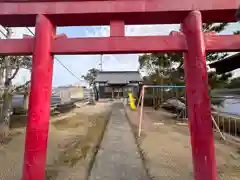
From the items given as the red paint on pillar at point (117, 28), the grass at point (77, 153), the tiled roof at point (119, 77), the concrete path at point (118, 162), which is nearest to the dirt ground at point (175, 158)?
the concrete path at point (118, 162)

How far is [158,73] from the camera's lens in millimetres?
17750

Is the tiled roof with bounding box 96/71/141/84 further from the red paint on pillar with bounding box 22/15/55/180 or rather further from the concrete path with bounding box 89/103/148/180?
the red paint on pillar with bounding box 22/15/55/180

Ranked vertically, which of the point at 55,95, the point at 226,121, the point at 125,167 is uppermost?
the point at 55,95

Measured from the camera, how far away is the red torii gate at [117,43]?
2.56m

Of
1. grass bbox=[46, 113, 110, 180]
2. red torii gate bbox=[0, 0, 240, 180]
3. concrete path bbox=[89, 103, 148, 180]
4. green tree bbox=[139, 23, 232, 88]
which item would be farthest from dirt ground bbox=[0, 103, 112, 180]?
green tree bbox=[139, 23, 232, 88]

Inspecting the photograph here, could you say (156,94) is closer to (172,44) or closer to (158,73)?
(158,73)

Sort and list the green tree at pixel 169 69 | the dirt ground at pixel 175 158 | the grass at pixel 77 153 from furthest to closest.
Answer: the green tree at pixel 169 69, the grass at pixel 77 153, the dirt ground at pixel 175 158

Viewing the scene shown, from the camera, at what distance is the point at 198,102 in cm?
259

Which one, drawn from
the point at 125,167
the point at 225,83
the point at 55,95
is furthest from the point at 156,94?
the point at 125,167

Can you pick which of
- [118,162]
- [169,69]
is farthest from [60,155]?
[169,69]

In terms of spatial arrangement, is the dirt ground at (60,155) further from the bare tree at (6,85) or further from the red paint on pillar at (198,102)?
the red paint on pillar at (198,102)

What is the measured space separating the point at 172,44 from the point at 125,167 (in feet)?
8.64

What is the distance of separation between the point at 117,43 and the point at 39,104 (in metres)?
Answer: 1.24

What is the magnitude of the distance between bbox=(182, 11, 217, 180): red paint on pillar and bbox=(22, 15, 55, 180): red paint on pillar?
1.80 meters
